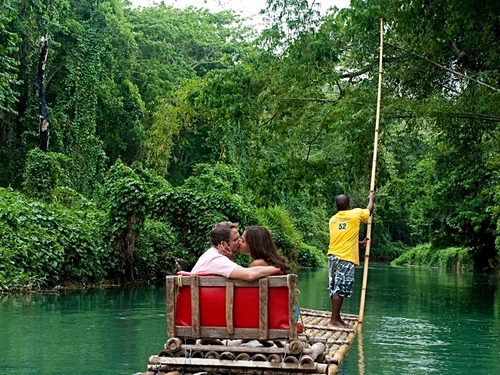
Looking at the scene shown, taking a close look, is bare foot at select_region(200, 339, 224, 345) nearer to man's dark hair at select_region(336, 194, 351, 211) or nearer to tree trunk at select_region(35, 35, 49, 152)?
man's dark hair at select_region(336, 194, 351, 211)

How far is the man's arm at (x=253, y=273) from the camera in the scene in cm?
504

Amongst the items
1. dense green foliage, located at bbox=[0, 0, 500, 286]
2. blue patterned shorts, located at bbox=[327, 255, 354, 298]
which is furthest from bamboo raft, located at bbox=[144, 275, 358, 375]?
dense green foliage, located at bbox=[0, 0, 500, 286]

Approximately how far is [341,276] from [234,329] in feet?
8.99

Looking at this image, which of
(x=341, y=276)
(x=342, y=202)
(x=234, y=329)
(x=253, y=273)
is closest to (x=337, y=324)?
(x=341, y=276)

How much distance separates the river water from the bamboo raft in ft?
5.31

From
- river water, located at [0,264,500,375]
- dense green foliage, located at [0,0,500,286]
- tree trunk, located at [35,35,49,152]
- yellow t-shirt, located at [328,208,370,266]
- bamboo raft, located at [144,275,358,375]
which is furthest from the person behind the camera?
tree trunk, located at [35,35,49,152]

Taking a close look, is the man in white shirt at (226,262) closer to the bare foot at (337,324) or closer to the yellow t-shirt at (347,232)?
the yellow t-shirt at (347,232)

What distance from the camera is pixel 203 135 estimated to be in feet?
124

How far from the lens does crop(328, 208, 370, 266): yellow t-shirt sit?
25.0 ft

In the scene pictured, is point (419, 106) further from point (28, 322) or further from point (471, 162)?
point (28, 322)

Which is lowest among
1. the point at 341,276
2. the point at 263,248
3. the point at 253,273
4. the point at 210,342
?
the point at 210,342

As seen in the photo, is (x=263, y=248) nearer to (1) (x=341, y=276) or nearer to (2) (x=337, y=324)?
(1) (x=341, y=276)

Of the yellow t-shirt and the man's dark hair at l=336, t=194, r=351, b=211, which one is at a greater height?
the man's dark hair at l=336, t=194, r=351, b=211

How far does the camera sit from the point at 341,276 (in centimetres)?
769
